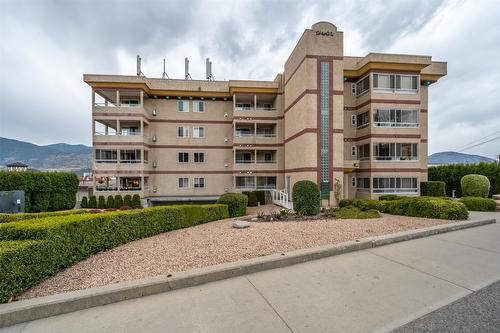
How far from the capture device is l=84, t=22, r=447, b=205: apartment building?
60.4 feet

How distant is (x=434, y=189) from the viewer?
2019 cm

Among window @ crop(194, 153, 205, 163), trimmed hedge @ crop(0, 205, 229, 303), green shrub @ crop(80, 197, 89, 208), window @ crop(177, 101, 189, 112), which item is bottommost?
green shrub @ crop(80, 197, 89, 208)

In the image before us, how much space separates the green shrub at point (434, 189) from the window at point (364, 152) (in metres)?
6.11

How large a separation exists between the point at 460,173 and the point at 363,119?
39.4 feet

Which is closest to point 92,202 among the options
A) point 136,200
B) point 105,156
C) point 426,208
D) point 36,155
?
point 136,200

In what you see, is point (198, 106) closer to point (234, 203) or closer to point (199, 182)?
point (199, 182)

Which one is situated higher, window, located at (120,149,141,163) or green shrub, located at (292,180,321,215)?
window, located at (120,149,141,163)

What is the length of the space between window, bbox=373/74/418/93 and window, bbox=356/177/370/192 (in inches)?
331

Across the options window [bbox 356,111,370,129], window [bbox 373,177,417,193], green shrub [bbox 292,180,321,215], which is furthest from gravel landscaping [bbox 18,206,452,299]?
window [bbox 356,111,370,129]

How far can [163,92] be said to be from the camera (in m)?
22.8

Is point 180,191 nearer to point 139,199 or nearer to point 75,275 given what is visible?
point 139,199

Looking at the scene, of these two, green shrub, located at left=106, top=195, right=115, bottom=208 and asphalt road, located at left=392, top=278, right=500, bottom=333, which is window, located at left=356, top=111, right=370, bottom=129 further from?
green shrub, located at left=106, top=195, right=115, bottom=208

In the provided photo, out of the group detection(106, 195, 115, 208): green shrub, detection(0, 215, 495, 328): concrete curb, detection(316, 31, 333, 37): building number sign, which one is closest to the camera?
detection(0, 215, 495, 328): concrete curb

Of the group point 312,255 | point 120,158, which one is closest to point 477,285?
point 312,255
